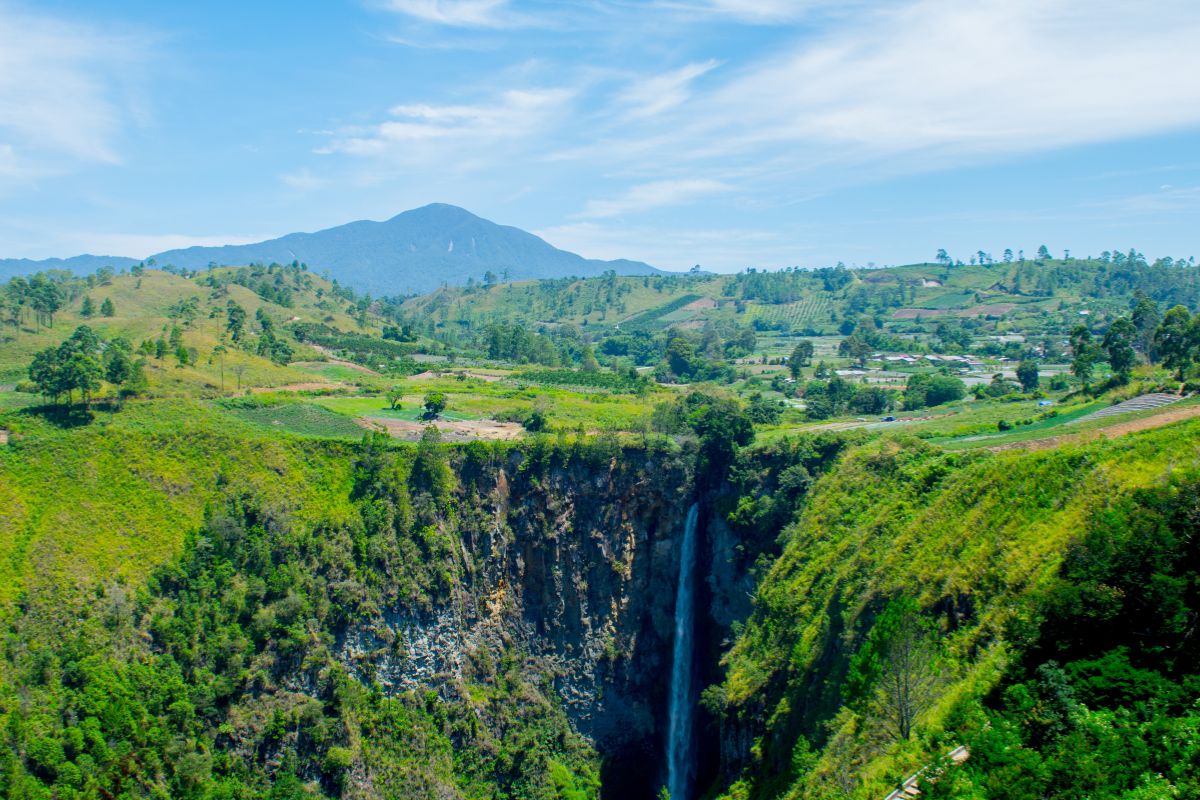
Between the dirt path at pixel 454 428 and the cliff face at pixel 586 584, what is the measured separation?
4751mm

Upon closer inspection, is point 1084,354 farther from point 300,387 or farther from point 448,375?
point 300,387

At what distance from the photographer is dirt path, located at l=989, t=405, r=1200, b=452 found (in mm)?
36375

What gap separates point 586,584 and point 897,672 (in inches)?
1320

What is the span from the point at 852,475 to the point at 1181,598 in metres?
26.8

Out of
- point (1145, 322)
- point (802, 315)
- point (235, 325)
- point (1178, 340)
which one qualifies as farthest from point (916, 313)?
point (235, 325)

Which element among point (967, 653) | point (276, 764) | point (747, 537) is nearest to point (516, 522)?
point (747, 537)

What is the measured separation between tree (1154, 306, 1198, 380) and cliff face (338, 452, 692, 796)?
32310 mm

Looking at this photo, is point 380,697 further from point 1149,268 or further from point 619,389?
point 1149,268

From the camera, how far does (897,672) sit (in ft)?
80.4

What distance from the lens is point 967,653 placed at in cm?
2616

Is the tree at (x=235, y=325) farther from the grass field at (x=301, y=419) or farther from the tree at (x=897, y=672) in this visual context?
the tree at (x=897, y=672)

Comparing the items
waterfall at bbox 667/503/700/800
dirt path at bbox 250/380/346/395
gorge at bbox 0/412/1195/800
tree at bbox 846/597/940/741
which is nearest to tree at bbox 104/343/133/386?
gorge at bbox 0/412/1195/800

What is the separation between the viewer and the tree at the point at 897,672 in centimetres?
2477

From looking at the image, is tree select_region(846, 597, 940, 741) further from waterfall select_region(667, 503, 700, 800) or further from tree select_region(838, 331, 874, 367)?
tree select_region(838, 331, 874, 367)
